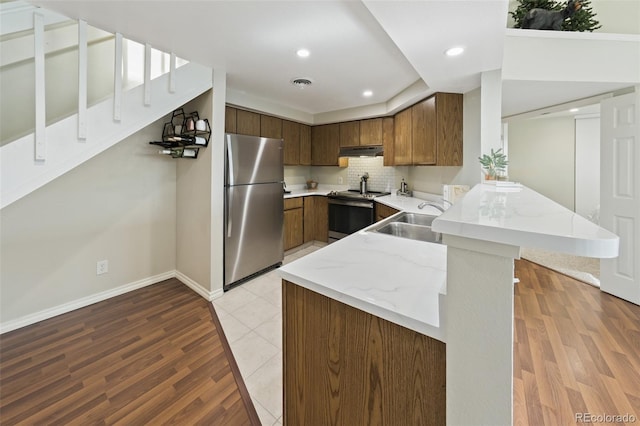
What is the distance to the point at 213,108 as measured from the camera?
8.03ft

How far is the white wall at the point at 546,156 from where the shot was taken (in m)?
4.79

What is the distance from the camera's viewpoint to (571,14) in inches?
92.7

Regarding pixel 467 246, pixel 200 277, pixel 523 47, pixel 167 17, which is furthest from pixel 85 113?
pixel 523 47

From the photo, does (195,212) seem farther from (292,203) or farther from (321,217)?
(321,217)

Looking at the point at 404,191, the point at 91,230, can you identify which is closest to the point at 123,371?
the point at 91,230

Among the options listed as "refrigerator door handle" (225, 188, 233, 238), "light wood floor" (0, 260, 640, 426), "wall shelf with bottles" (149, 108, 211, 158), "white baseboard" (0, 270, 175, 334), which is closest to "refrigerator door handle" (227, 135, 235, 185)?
"refrigerator door handle" (225, 188, 233, 238)

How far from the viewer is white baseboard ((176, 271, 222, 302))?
2.55 meters

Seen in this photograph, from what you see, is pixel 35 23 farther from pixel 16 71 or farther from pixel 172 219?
pixel 172 219

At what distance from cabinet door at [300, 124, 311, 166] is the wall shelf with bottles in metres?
1.99

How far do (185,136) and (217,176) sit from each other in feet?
1.64

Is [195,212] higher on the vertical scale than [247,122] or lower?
lower

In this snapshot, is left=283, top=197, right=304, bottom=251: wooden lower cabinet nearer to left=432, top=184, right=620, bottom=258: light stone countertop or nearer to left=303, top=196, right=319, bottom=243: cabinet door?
left=303, top=196, right=319, bottom=243: cabinet door

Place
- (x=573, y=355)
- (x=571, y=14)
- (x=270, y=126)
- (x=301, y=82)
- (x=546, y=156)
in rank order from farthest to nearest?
(x=546, y=156) < (x=270, y=126) < (x=301, y=82) < (x=571, y=14) < (x=573, y=355)

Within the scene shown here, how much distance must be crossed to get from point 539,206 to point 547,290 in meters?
2.86
